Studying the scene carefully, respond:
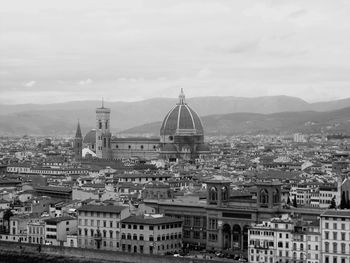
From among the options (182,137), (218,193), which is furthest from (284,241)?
(182,137)

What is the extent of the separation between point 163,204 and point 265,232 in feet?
51.8

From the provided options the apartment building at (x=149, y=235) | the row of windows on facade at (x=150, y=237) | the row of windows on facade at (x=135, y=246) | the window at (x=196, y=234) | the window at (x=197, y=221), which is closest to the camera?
the apartment building at (x=149, y=235)

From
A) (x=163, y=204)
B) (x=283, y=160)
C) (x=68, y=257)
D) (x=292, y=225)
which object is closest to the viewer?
(x=292, y=225)

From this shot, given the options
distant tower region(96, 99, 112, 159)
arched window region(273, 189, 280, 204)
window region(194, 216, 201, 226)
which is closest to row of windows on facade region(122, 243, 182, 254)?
window region(194, 216, 201, 226)

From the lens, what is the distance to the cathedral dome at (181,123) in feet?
559

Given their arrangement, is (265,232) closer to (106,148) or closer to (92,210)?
(92,210)

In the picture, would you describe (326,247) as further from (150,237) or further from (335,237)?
(150,237)

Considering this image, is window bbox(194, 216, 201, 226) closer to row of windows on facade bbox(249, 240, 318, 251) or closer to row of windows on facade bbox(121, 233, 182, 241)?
row of windows on facade bbox(121, 233, 182, 241)

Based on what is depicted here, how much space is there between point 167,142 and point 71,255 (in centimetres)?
9890

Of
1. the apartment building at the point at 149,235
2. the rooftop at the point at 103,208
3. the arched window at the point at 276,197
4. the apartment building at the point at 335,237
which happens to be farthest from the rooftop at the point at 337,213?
the rooftop at the point at 103,208

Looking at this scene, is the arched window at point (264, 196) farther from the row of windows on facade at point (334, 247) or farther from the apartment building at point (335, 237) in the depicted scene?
the row of windows on facade at point (334, 247)

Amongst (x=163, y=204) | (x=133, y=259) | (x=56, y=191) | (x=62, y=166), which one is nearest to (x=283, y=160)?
(x=62, y=166)

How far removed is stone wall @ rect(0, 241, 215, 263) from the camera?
67.8m

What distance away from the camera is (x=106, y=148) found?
177 meters
